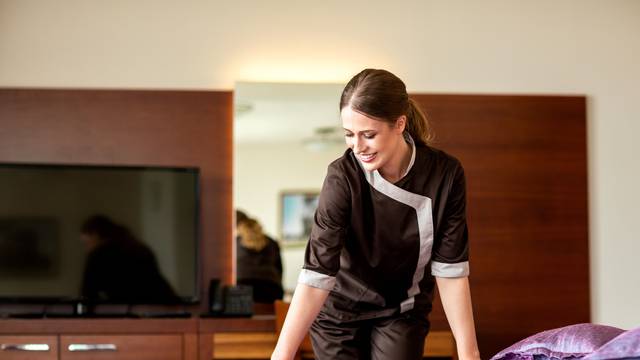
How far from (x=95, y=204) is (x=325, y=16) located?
1480 millimetres

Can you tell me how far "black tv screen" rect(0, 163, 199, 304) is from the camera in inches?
159

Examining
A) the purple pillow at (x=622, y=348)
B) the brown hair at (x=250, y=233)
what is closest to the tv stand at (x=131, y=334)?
the brown hair at (x=250, y=233)

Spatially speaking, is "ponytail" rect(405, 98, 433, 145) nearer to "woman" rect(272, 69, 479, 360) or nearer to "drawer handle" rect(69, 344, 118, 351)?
"woman" rect(272, 69, 479, 360)

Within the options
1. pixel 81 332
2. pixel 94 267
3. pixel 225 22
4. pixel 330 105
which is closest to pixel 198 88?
pixel 225 22

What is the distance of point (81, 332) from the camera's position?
3914mm

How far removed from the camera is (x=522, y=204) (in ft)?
14.3

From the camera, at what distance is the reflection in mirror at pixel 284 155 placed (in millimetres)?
4203

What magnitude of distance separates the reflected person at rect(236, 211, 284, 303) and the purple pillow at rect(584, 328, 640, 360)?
2573 mm

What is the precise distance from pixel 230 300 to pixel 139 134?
3.13 ft

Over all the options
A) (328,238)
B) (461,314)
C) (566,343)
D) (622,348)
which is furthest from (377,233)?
(622,348)

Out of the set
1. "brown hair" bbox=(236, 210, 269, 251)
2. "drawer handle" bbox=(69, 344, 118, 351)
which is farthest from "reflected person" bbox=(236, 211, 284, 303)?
"drawer handle" bbox=(69, 344, 118, 351)

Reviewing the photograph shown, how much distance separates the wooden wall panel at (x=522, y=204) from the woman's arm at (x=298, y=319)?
2.28 metres

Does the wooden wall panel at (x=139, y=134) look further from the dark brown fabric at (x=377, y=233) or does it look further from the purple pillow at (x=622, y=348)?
the purple pillow at (x=622, y=348)

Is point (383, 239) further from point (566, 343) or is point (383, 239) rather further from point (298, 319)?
point (566, 343)
